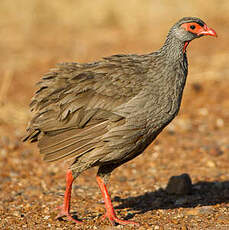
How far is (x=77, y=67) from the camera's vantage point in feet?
18.2

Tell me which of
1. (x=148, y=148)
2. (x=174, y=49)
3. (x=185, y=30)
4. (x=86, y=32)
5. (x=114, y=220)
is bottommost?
(x=114, y=220)

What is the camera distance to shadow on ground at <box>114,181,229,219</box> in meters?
6.11

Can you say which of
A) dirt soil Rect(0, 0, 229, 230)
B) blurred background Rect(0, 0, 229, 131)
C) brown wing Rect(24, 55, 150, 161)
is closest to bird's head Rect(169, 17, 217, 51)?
brown wing Rect(24, 55, 150, 161)

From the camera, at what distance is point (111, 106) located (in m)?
5.10

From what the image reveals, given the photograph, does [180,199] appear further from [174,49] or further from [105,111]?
[174,49]

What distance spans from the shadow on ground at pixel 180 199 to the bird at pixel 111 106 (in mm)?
848

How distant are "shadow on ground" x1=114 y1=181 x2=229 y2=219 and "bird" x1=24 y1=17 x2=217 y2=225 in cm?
85

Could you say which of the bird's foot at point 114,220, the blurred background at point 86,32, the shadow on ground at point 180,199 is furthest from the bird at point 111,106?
the blurred background at point 86,32

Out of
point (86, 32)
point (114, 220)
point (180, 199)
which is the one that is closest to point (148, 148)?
point (180, 199)

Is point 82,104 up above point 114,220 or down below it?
above

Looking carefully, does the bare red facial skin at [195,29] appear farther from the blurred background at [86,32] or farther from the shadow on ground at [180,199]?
the blurred background at [86,32]

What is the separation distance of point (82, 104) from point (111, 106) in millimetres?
334

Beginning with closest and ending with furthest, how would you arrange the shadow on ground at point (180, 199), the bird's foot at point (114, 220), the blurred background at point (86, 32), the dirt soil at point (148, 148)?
the bird's foot at point (114, 220) < the dirt soil at point (148, 148) < the shadow on ground at point (180, 199) < the blurred background at point (86, 32)

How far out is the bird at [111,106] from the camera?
5074 millimetres
